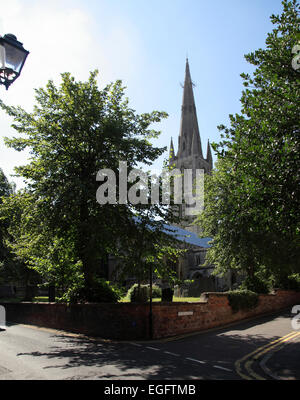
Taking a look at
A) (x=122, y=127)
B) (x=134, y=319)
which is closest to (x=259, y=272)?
(x=134, y=319)

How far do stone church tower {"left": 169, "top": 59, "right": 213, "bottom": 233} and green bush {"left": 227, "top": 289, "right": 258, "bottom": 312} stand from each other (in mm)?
74028

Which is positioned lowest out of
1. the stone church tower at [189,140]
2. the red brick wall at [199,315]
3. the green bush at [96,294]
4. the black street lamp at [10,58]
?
the red brick wall at [199,315]

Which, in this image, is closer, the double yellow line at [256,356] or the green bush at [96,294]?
the double yellow line at [256,356]

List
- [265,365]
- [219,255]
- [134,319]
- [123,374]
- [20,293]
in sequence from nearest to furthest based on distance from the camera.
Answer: [123,374] → [265,365] → [134,319] → [219,255] → [20,293]

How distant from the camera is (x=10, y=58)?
4656 mm

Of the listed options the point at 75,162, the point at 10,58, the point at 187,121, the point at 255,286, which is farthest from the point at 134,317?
the point at 187,121

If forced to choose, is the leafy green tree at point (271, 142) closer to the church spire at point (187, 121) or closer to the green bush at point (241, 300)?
the green bush at point (241, 300)

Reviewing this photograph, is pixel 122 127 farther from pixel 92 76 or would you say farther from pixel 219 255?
pixel 219 255

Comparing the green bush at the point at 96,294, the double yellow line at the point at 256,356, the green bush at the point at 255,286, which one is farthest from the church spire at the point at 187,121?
the double yellow line at the point at 256,356

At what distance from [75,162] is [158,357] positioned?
9768 millimetres

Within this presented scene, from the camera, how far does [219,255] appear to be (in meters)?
23.6

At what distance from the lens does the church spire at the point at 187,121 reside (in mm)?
97688

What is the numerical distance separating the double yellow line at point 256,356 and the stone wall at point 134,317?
13.0ft

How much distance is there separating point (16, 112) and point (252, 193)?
12.4 m
